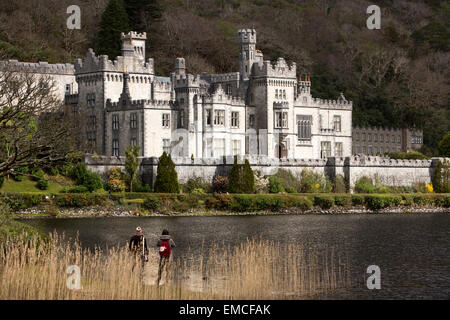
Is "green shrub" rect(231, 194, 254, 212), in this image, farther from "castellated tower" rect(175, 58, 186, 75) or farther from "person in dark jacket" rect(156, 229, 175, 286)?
"person in dark jacket" rect(156, 229, 175, 286)

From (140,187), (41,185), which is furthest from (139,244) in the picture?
(140,187)

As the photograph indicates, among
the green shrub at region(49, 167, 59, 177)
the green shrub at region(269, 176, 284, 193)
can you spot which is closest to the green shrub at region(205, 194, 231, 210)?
the green shrub at region(269, 176, 284, 193)

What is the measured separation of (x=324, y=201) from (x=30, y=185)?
23.4 metres

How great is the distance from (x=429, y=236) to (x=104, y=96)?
39.3 m

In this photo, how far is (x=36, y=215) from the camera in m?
66.1

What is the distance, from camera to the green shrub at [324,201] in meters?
76.2

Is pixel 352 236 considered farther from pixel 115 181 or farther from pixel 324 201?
pixel 115 181

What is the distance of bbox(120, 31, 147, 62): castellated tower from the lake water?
84.1ft

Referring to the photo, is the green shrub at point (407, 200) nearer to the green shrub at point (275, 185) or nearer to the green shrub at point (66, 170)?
the green shrub at point (275, 185)

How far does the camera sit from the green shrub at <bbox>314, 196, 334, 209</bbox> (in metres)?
76.2

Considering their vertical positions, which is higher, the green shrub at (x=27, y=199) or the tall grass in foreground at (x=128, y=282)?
the green shrub at (x=27, y=199)

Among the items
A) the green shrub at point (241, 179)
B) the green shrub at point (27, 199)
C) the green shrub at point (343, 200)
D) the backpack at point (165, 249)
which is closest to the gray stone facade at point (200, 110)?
the green shrub at point (241, 179)

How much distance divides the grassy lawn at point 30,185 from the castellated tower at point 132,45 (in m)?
19.3

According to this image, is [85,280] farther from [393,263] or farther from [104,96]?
[104,96]
